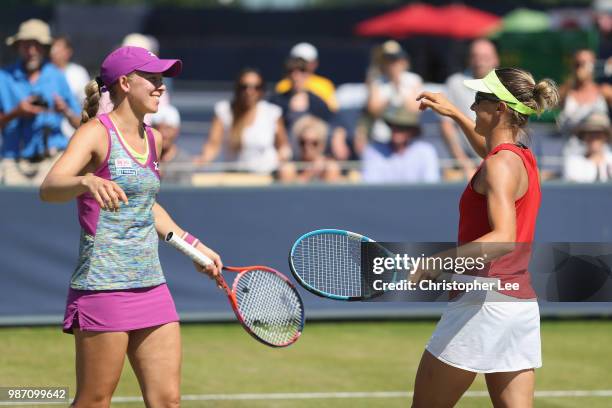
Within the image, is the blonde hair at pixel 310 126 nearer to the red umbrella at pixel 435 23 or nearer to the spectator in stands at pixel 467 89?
the spectator in stands at pixel 467 89

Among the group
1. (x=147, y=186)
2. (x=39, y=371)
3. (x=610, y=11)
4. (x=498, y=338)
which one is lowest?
(x=39, y=371)

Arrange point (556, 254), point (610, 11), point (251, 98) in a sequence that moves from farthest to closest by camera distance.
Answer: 1. point (610, 11)
2. point (251, 98)
3. point (556, 254)

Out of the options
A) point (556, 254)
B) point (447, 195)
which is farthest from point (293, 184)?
point (556, 254)

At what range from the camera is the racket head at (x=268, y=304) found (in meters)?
5.85

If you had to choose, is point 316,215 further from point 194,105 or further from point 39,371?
point 194,105

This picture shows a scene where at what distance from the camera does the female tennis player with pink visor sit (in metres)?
5.38

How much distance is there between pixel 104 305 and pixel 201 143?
61.1 feet

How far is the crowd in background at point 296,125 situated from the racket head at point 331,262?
13.8 ft

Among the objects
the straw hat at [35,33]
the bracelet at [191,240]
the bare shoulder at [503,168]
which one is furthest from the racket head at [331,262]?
the straw hat at [35,33]

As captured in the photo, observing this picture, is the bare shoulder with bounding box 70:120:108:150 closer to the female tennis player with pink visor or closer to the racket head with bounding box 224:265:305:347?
the female tennis player with pink visor

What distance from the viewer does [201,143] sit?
78.5ft

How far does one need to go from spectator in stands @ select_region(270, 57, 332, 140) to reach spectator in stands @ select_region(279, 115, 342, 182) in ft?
1.36

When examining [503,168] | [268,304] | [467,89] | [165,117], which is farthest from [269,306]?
[467,89]

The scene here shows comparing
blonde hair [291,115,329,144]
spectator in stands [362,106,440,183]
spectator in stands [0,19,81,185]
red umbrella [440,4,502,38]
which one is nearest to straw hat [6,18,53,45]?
spectator in stands [0,19,81,185]
